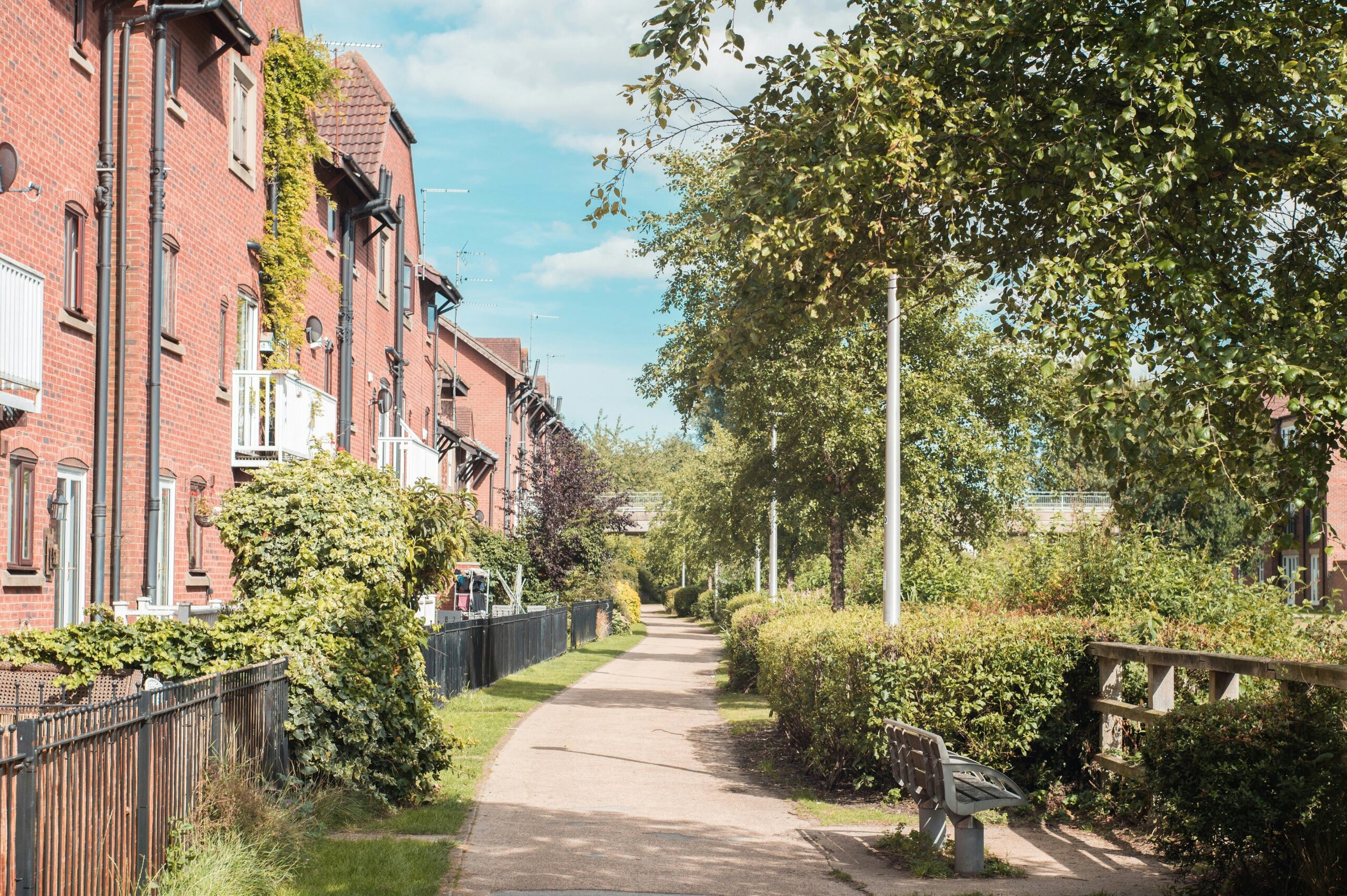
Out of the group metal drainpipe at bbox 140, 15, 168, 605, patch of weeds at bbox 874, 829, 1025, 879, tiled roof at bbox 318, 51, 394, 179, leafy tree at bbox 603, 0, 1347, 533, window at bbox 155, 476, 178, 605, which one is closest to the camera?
leafy tree at bbox 603, 0, 1347, 533

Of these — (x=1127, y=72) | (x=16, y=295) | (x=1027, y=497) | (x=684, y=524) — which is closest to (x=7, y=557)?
(x=16, y=295)

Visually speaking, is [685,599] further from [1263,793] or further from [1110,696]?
[1263,793]

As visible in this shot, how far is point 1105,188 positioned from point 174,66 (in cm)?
1343

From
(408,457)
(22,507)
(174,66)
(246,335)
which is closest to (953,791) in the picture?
(22,507)

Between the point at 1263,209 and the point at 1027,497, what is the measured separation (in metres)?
17.6

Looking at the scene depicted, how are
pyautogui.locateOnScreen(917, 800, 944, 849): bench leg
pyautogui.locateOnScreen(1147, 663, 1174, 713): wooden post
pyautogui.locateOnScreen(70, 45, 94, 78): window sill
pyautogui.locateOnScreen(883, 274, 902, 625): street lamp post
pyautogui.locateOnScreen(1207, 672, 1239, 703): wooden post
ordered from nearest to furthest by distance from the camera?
pyautogui.locateOnScreen(1207, 672, 1239, 703): wooden post, pyautogui.locateOnScreen(917, 800, 944, 849): bench leg, pyautogui.locateOnScreen(1147, 663, 1174, 713): wooden post, pyautogui.locateOnScreen(883, 274, 902, 625): street lamp post, pyautogui.locateOnScreen(70, 45, 94, 78): window sill

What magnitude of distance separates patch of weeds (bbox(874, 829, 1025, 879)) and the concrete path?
157 mm

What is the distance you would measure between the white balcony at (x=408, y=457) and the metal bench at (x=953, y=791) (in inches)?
653

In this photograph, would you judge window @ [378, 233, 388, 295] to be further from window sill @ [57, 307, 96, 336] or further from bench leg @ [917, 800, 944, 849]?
bench leg @ [917, 800, 944, 849]

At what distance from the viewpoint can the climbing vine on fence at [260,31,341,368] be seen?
20578mm

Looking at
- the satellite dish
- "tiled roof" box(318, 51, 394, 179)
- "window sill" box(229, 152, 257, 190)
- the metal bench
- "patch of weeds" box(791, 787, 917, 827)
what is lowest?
"patch of weeds" box(791, 787, 917, 827)

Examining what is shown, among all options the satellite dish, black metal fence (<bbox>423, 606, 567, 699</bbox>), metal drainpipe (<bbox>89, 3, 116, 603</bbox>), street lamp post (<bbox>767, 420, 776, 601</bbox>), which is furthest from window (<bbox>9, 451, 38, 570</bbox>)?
street lamp post (<bbox>767, 420, 776, 601</bbox>)

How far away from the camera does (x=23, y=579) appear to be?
520 inches

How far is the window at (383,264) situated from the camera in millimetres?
29578
